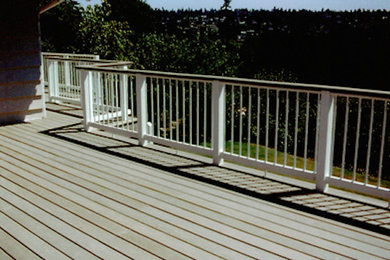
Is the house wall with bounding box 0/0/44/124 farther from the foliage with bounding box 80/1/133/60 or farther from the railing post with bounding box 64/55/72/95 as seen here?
the foliage with bounding box 80/1/133/60

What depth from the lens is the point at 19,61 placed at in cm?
705

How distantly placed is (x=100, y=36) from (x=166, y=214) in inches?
664

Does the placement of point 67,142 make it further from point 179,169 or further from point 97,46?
point 97,46

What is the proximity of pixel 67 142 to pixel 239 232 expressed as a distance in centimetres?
361

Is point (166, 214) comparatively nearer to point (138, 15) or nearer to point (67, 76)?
point (67, 76)

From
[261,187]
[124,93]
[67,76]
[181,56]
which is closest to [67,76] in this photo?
[67,76]

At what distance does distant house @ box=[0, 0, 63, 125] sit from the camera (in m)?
6.83

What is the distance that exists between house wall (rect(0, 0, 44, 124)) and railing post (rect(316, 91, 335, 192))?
17.5ft

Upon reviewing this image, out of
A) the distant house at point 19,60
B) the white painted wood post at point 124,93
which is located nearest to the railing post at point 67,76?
the distant house at point 19,60

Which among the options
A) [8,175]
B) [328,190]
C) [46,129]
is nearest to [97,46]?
[46,129]

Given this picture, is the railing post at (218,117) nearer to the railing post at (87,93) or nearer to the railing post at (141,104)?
the railing post at (141,104)

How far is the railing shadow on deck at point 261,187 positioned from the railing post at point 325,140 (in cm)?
16

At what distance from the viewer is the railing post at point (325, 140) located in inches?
151

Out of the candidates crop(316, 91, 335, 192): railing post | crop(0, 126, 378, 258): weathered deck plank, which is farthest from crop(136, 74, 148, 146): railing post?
crop(316, 91, 335, 192): railing post
